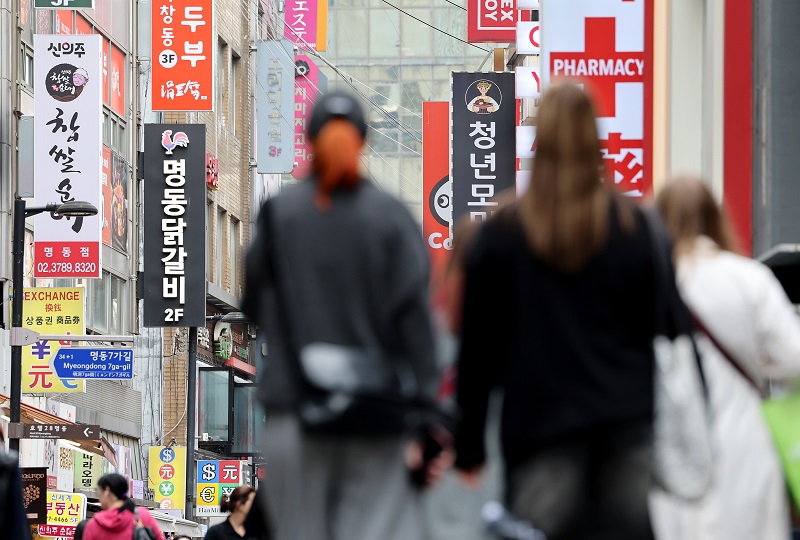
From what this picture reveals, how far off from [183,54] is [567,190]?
126 ft

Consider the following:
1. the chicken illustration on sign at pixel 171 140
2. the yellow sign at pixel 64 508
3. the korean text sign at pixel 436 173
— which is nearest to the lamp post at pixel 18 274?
the yellow sign at pixel 64 508

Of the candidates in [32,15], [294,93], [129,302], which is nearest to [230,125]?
[294,93]

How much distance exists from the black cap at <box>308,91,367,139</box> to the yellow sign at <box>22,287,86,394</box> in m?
27.7

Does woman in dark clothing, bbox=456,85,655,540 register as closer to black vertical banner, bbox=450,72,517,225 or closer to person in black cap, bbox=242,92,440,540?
person in black cap, bbox=242,92,440,540

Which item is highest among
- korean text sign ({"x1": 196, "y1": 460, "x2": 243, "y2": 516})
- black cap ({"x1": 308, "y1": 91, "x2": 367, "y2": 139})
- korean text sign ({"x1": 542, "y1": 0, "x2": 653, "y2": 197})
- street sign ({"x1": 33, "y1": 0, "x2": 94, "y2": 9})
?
street sign ({"x1": 33, "y1": 0, "x2": 94, "y2": 9})

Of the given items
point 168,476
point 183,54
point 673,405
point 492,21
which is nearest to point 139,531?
point 673,405

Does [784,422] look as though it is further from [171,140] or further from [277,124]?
[277,124]

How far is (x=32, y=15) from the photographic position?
38.0 m

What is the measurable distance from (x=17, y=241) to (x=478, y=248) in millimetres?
22076

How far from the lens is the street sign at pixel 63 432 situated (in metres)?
25.0

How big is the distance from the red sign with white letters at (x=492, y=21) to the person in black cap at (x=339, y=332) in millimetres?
29414

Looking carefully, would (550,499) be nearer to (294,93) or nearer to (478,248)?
(478,248)

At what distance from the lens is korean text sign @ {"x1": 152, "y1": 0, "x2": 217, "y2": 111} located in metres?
42.4

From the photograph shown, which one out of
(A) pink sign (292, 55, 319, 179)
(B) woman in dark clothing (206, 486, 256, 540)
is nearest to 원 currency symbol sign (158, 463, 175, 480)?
(A) pink sign (292, 55, 319, 179)
